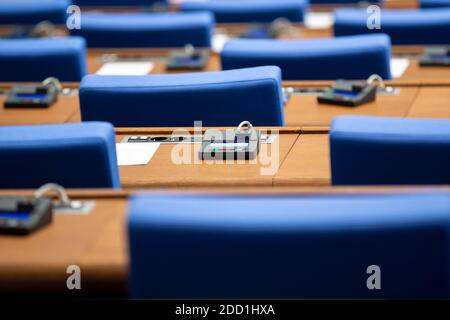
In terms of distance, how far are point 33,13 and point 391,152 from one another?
230 centimetres

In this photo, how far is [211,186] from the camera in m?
1.54

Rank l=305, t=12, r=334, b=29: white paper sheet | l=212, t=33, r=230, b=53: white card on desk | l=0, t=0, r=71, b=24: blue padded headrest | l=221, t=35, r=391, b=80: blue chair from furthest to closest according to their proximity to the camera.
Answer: l=305, t=12, r=334, b=29: white paper sheet < l=0, t=0, r=71, b=24: blue padded headrest < l=212, t=33, r=230, b=53: white card on desk < l=221, t=35, r=391, b=80: blue chair

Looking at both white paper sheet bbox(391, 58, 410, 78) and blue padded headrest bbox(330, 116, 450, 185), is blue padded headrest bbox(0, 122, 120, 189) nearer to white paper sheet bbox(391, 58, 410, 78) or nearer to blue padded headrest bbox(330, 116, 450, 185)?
blue padded headrest bbox(330, 116, 450, 185)

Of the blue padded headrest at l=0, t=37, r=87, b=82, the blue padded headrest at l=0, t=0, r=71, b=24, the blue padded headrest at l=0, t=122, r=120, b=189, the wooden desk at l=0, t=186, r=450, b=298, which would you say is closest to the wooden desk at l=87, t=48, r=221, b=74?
the blue padded headrest at l=0, t=37, r=87, b=82

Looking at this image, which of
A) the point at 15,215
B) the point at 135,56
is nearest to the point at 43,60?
the point at 135,56

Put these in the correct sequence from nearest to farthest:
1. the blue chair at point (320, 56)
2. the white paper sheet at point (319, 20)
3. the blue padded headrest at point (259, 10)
Answer: 1. the blue chair at point (320, 56)
2. the blue padded headrest at point (259, 10)
3. the white paper sheet at point (319, 20)

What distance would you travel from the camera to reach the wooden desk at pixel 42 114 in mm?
2029

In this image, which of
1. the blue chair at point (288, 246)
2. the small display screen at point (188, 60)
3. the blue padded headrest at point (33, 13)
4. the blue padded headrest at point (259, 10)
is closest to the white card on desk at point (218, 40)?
the blue padded headrest at point (259, 10)

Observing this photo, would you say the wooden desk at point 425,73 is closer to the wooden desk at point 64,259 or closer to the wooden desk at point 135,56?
the wooden desk at point 135,56

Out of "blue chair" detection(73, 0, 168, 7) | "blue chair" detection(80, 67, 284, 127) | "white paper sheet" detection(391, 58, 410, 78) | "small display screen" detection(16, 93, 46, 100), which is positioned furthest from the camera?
"blue chair" detection(73, 0, 168, 7)

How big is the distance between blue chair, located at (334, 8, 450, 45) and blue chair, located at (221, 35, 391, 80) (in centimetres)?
41

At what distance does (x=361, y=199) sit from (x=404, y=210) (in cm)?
5

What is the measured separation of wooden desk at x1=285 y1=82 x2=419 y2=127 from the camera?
1950 millimetres

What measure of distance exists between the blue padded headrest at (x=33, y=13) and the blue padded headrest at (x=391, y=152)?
2211 millimetres
